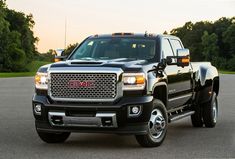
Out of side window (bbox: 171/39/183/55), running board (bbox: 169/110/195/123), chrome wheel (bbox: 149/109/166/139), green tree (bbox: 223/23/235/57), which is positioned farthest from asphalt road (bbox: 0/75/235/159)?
green tree (bbox: 223/23/235/57)

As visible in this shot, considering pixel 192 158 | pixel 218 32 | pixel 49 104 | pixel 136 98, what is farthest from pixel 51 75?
pixel 218 32

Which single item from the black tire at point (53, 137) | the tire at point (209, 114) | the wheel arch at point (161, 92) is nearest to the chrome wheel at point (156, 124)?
the wheel arch at point (161, 92)

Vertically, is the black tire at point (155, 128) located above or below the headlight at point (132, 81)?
below

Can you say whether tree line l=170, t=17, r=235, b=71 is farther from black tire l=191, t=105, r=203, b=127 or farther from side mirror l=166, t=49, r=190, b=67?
side mirror l=166, t=49, r=190, b=67

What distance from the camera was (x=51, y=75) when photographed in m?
9.33

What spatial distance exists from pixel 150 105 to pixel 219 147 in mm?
1357

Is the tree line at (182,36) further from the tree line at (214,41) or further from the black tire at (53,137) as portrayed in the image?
the black tire at (53,137)

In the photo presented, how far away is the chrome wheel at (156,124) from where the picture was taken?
9359 mm

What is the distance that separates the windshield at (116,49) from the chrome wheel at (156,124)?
3.65 ft

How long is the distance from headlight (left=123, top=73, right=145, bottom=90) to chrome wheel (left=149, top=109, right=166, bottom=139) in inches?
23.5

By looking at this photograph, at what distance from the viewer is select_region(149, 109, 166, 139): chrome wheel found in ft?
30.7

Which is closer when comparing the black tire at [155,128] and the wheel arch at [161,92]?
the black tire at [155,128]

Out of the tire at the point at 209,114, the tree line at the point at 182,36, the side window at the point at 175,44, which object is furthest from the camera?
the tree line at the point at 182,36

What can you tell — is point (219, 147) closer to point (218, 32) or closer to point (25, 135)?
point (25, 135)
